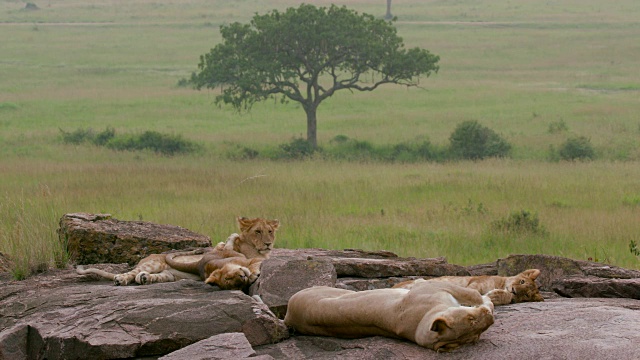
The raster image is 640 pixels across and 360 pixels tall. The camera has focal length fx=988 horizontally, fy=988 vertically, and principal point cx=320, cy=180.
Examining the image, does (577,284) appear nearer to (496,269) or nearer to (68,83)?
(496,269)

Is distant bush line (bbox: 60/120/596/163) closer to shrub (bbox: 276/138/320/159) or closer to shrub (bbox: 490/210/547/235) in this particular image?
shrub (bbox: 276/138/320/159)

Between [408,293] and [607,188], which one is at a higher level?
[408,293]

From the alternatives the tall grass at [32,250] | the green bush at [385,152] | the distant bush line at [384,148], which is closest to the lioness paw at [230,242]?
the tall grass at [32,250]

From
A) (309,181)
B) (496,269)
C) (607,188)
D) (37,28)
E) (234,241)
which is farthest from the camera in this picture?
(37,28)

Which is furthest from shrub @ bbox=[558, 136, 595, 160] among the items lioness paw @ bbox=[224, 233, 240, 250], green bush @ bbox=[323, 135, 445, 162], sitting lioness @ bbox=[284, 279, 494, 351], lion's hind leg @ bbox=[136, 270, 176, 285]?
sitting lioness @ bbox=[284, 279, 494, 351]

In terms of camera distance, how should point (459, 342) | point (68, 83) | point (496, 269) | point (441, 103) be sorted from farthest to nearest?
point (68, 83) < point (441, 103) < point (496, 269) < point (459, 342)

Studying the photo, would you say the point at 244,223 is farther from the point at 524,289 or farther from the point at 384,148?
the point at 384,148

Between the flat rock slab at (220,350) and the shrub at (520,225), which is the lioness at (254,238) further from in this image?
the shrub at (520,225)

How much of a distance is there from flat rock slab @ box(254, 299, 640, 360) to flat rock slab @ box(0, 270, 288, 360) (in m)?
0.39

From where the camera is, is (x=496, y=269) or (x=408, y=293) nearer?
(x=408, y=293)

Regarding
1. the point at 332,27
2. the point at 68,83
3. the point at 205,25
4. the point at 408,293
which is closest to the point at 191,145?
the point at 332,27

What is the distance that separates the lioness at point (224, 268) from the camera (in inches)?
314

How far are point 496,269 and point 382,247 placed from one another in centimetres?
594

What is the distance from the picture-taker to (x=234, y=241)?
8.91 m
